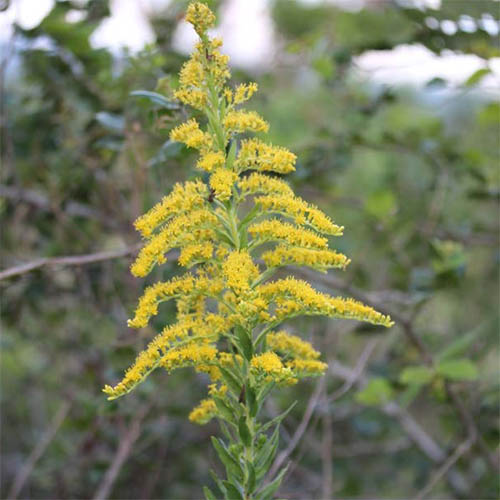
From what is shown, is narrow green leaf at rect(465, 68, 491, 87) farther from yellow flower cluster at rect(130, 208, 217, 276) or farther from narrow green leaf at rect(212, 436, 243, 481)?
narrow green leaf at rect(212, 436, 243, 481)

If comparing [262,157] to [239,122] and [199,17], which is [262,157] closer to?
[239,122]

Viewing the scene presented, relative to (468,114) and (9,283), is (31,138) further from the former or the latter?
(468,114)

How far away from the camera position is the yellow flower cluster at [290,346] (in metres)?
1.87

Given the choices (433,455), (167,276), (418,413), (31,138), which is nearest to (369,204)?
(167,276)

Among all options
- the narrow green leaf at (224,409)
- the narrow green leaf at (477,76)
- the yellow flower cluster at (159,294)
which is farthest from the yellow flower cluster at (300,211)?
the narrow green leaf at (477,76)

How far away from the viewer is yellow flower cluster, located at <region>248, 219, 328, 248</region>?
1670mm

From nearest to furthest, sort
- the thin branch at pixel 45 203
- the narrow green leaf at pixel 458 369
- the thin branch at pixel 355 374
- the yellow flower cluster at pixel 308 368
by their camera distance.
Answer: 1. the yellow flower cluster at pixel 308 368
2. the thin branch at pixel 355 374
3. the narrow green leaf at pixel 458 369
4. the thin branch at pixel 45 203

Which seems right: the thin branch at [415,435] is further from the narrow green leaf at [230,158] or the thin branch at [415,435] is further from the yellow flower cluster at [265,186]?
the narrow green leaf at [230,158]

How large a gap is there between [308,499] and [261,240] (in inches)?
123

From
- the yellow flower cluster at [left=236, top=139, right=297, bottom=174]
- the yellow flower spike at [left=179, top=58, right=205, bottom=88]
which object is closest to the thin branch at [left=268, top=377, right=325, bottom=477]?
the yellow flower cluster at [left=236, top=139, right=297, bottom=174]

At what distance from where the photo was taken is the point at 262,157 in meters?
1.73

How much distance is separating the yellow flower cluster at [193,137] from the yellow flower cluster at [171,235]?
6.8 inches

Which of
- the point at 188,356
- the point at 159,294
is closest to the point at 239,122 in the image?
the point at 159,294

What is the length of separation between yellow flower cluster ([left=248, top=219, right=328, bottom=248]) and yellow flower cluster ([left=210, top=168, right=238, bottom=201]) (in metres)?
0.16
